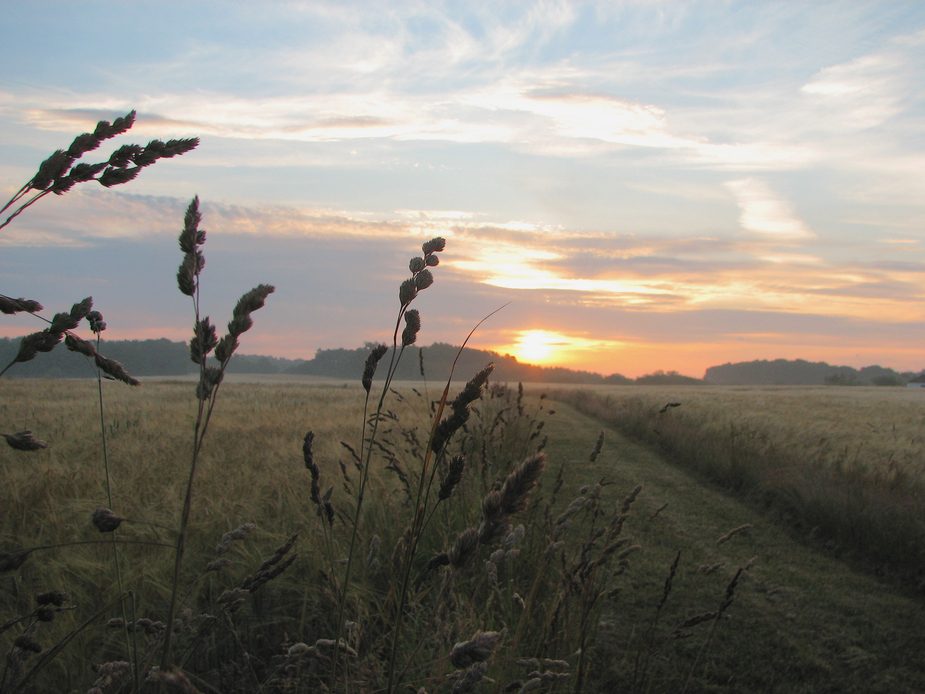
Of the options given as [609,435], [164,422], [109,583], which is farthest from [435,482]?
[609,435]

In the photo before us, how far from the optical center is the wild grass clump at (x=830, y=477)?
5992 millimetres

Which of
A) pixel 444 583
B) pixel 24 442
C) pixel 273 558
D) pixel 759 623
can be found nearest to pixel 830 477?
pixel 759 623

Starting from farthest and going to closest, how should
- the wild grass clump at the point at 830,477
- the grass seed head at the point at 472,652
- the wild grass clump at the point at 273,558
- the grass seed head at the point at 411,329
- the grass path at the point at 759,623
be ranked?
the wild grass clump at the point at 830,477
the grass path at the point at 759,623
the grass seed head at the point at 411,329
the wild grass clump at the point at 273,558
the grass seed head at the point at 472,652

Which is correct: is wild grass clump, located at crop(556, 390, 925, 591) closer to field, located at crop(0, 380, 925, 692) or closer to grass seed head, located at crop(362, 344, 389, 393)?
field, located at crop(0, 380, 925, 692)

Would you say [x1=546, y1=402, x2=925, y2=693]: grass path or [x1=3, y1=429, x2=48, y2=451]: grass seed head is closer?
[x1=3, y1=429, x2=48, y2=451]: grass seed head

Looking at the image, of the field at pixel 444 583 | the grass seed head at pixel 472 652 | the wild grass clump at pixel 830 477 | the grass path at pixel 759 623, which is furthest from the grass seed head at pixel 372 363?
the wild grass clump at pixel 830 477

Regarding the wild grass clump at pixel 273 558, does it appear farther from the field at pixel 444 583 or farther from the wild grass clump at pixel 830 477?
the wild grass clump at pixel 830 477

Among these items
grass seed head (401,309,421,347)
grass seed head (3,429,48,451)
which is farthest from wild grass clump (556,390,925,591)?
grass seed head (3,429,48,451)

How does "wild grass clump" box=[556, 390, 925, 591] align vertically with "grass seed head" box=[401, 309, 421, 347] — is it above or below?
below

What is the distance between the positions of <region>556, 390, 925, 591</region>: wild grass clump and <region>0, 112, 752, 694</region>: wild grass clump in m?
1.38

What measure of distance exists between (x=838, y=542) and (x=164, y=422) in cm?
973

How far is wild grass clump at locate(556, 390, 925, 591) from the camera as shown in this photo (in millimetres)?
5992

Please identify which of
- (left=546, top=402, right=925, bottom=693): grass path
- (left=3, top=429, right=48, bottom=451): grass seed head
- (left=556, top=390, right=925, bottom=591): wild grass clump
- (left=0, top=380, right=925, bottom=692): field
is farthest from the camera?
(left=556, top=390, right=925, bottom=591): wild grass clump

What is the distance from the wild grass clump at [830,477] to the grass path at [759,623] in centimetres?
50
